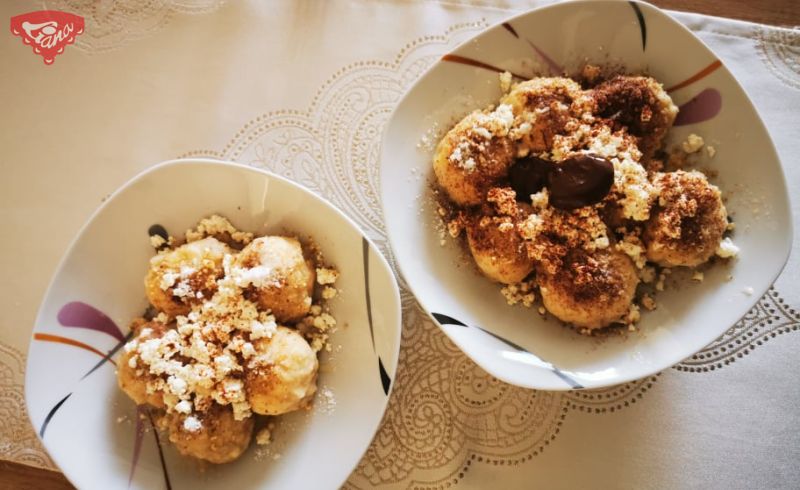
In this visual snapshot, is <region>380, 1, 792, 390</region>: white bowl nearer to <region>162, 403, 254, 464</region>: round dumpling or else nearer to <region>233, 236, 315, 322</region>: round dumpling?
<region>233, 236, 315, 322</region>: round dumpling

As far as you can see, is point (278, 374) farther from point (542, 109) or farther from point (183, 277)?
point (542, 109)

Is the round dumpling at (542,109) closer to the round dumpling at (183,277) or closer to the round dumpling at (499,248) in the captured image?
the round dumpling at (499,248)

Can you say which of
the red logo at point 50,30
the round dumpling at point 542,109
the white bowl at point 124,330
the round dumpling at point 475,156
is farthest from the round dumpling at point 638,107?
the red logo at point 50,30

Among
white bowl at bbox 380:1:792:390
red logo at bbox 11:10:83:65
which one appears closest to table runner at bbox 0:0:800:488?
red logo at bbox 11:10:83:65

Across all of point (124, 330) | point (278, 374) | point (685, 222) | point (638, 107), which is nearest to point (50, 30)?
point (124, 330)

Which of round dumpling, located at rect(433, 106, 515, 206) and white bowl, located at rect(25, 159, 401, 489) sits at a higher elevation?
round dumpling, located at rect(433, 106, 515, 206)

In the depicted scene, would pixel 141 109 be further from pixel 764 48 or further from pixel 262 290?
pixel 764 48
